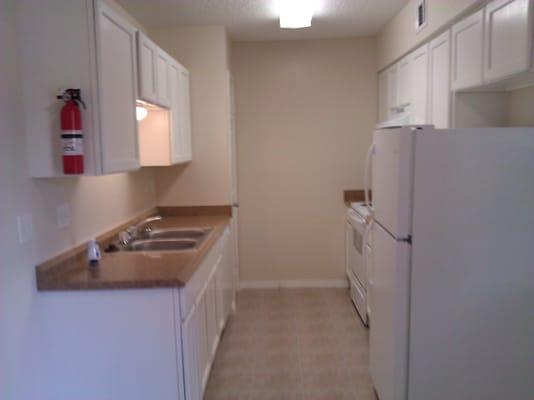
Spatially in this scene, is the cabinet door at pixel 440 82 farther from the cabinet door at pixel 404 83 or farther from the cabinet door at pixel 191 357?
the cabinet door at pixel 191 357

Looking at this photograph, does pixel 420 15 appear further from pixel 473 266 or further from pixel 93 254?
pixel 93 254

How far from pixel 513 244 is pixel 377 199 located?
2.39ft

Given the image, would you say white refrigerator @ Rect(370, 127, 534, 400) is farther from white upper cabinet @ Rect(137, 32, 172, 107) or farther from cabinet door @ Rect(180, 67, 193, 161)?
cabinet door @ Rect(180, 67, 193, 161)

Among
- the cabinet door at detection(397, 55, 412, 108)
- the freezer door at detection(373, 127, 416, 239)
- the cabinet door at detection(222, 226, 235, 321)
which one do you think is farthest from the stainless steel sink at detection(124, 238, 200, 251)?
the cabinet door at detection(397, 55, 412, 108)

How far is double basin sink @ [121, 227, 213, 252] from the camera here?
123 inches

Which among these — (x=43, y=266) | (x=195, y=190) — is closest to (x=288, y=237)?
(x=195, y=190)

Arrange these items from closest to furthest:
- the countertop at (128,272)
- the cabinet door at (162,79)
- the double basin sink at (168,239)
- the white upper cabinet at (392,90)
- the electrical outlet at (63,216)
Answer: the countertop at (128,272), the electrical outlet at (63,216), the cabinet door at (162,79), the double basin sink at (168,239), the white upper cabinet at (392,90)

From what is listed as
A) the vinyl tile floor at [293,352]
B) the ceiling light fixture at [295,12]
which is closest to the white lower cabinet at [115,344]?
the vinyl tile floor at [293,352]

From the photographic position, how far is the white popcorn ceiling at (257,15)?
10.8 ft

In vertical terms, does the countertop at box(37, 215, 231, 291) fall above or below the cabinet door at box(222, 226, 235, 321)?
above

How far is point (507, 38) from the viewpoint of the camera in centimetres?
210

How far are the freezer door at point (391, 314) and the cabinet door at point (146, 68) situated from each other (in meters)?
1.54

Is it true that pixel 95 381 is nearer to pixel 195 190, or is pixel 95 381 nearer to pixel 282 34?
pixel 195 190

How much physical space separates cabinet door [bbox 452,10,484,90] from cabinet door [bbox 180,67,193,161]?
6.56ft
